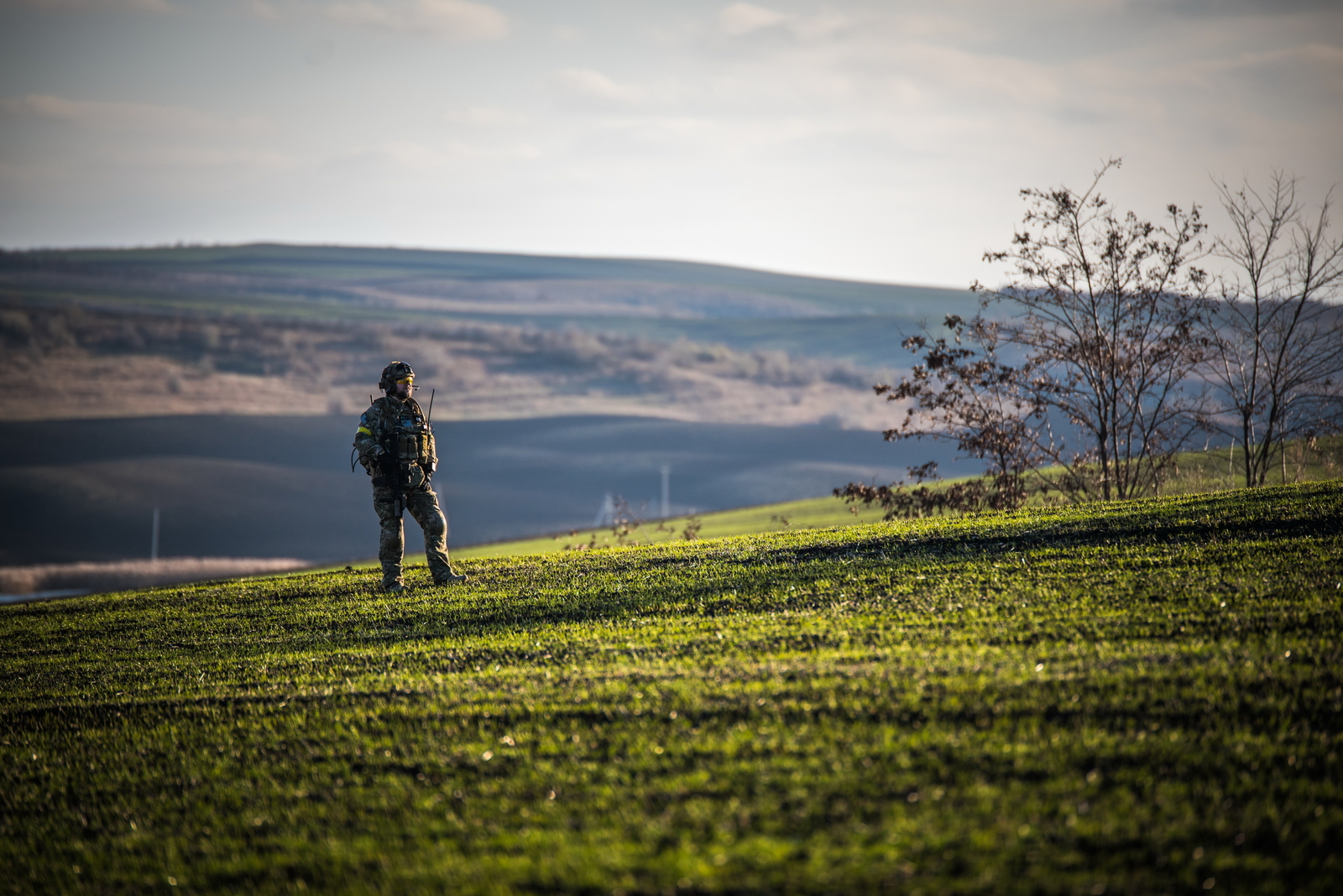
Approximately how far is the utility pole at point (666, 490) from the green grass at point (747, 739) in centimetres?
8778

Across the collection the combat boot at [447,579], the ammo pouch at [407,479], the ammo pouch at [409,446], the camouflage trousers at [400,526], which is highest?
the ammo pouch at [409,446]

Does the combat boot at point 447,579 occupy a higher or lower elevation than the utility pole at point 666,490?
higher

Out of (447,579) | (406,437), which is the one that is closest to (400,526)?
(447,579)

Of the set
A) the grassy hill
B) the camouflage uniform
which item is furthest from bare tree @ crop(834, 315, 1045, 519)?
the camouflage uniform

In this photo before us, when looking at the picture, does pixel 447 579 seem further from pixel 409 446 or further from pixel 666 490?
pixel 666 490

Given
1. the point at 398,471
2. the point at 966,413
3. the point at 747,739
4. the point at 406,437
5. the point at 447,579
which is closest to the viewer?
the point at 747,739

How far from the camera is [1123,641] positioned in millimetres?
8328

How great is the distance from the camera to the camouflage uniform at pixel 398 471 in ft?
45.3

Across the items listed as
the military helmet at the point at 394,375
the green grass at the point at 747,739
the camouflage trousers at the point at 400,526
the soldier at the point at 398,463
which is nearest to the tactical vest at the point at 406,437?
the soldier at the point at 398,463

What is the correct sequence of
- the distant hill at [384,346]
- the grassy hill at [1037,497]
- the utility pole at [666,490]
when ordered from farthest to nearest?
the distant hill at [384,346]
the utility pole at [666,490]
the grassy hill at [1037,497]

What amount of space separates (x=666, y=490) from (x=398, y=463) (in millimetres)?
96722

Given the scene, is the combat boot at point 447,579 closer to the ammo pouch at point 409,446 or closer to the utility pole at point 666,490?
the ammo pouch at point 409,446

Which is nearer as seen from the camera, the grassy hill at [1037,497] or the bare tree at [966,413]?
the grassy hill at [1037,497]

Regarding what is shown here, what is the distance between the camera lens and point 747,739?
Result: 22.1 ft
